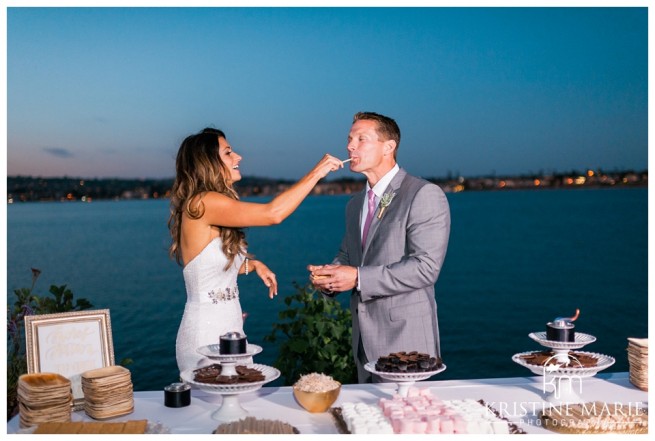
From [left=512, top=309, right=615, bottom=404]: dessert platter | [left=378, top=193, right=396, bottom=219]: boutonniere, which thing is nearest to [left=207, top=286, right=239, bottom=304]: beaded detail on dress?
[left=378, top=193, right=396, bottom=219]: boutonniere

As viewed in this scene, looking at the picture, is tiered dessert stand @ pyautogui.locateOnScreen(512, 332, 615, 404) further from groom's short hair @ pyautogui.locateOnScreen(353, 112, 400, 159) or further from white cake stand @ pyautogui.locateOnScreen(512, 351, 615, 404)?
groom's short hair @ pyautogui.locateOnScreen(353, 112, 400, 159)

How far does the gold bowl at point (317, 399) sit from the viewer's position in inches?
120

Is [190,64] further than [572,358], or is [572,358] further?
[190,64]

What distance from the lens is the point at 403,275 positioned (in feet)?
13.0

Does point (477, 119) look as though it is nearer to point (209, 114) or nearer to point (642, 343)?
point (209, 114)

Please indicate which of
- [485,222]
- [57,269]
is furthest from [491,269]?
[485,222]

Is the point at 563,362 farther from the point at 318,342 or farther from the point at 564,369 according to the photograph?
the point at 318,342

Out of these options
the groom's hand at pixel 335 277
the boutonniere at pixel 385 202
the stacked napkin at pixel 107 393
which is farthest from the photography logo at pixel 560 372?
the stacked napkin at pixel 107 393

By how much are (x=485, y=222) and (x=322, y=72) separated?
116 feet

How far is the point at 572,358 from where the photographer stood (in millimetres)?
3348

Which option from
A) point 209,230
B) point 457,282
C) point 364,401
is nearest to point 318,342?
point 209,230

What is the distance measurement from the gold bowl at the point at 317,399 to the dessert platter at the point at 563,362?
2.89ft

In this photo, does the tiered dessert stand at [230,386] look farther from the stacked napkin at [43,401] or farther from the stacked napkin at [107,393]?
the stacked napkin at [43,401]

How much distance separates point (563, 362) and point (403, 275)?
38.7 inches
